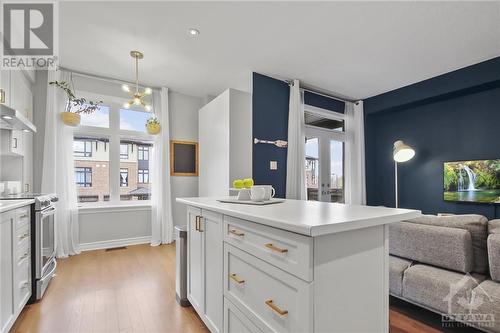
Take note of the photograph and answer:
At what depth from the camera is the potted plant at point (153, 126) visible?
13.3ft

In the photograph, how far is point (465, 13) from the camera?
2.42 meters

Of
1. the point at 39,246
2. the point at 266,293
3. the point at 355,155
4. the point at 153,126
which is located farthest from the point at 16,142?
the point at 355,155

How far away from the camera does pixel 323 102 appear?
4.74m

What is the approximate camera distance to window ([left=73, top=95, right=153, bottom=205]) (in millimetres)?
3938

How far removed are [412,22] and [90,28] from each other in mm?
3398

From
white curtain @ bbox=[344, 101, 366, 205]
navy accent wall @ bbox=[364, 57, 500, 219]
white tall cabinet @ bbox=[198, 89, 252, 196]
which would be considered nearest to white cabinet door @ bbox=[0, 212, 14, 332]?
white tall cabinet @ bbox=[198, 89, 252, 196]

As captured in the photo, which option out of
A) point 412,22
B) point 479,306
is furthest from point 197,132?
point 479,306

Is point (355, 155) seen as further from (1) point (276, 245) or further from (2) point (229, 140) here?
(1) point (276, 245)

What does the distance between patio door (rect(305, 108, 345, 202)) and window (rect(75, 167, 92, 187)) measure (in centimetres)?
372

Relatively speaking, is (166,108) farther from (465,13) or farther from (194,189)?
(465,13)

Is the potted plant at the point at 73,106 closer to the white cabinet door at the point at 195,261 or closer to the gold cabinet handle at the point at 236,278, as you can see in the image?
the white cabinet door at the point at 195,261

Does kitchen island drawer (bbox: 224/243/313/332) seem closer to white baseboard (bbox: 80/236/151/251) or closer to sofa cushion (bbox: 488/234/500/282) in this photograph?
sofa cushion (bbox: 488/234/500/282)

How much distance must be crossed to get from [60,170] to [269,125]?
3.12 meters

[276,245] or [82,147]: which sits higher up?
[82,147]
